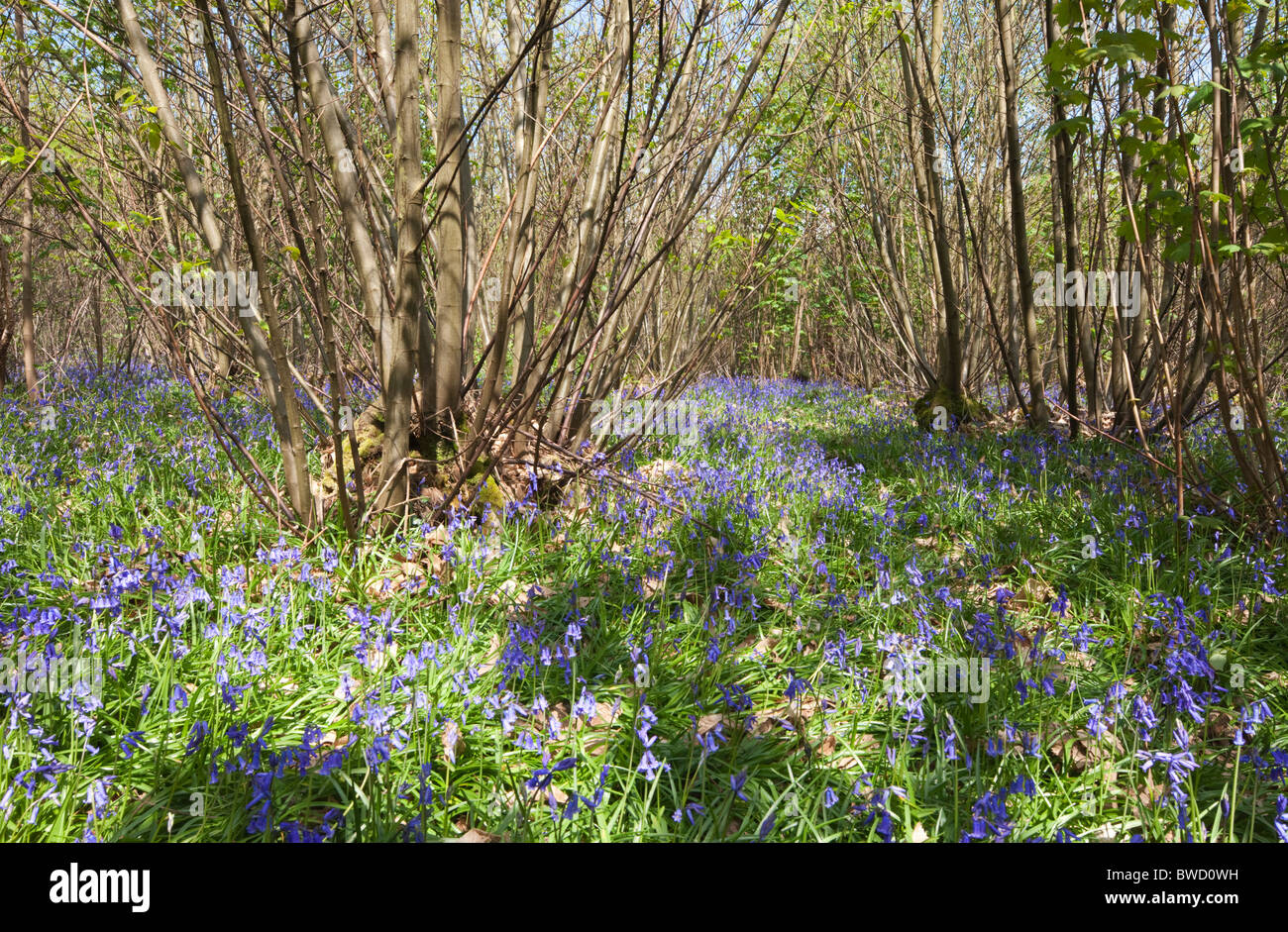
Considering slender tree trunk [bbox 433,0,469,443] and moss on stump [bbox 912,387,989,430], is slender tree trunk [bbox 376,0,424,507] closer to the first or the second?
slender tree trunk [bbox 433,0,469,443]

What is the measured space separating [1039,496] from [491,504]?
3.14 metres

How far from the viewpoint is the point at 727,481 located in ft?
14.9

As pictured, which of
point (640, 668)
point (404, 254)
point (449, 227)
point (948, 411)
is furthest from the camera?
point (948, 411)

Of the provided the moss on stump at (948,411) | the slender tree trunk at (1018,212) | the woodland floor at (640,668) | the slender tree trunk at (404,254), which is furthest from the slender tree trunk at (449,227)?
the moss on stump at (948,411)

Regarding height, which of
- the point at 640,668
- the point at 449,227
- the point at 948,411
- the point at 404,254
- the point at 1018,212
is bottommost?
the point at 640,668

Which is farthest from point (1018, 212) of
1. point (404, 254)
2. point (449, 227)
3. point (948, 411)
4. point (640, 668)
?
point (640, 668)

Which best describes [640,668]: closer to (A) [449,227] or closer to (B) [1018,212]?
(A) [449,227]

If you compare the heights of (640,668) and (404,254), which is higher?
(404,254)

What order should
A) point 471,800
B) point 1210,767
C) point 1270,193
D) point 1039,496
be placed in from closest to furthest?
point 471,800
point 1210,767
point 1270,193
point 1039,496

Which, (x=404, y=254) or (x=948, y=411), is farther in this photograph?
(x=948, y=411)

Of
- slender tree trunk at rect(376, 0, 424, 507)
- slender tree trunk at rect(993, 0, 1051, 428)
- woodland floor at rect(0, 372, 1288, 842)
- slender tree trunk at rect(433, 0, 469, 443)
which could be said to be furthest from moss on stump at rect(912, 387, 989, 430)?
slender tree trunk at rect(376, 0, 424, 507)
